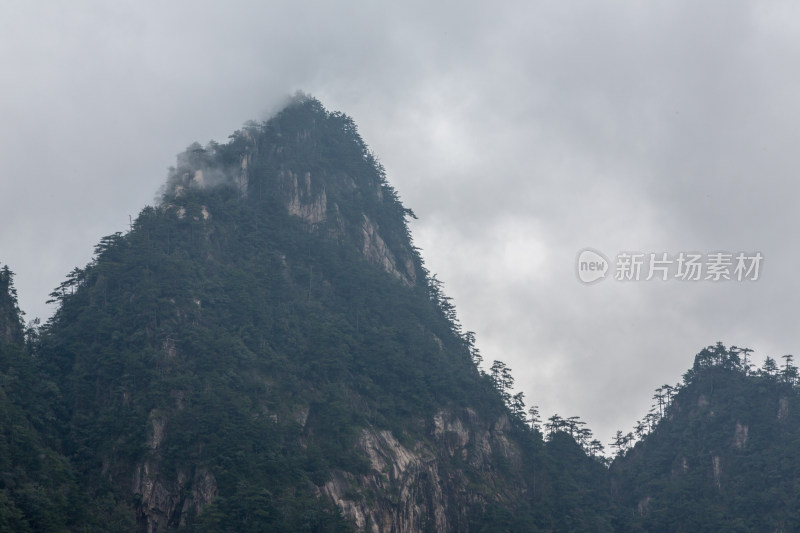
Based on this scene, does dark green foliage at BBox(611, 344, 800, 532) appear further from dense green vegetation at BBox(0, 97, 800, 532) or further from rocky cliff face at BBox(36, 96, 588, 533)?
rocky cliff face at BBox(36, 96, 588, 533)

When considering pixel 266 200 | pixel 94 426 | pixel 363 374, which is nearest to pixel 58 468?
pixel 94 426

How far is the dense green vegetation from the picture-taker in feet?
385

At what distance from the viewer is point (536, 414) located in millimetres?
164750

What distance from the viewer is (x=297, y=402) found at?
446 ft

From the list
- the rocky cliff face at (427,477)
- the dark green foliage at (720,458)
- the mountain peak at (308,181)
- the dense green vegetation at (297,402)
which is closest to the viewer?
the dense green vegetation at (297,402)

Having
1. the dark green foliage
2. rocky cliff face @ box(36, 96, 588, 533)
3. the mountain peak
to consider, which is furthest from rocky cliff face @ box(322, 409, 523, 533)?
the mountain peak

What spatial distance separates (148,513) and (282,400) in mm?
25401

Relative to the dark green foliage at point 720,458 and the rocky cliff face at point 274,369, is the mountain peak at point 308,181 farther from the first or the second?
the dark green foliage at point 720,458

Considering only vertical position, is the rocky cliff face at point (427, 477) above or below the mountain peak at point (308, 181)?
below

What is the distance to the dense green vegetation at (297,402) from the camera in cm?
11731

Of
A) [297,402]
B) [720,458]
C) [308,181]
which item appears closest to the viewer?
[297,402]

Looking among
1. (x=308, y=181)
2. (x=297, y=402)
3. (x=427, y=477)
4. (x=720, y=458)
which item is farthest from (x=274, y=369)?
(x=720, y=458)

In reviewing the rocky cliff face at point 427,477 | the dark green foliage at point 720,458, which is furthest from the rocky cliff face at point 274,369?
the dark green foliage at point 720,458

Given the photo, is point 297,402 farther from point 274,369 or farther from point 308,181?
point 308,181
